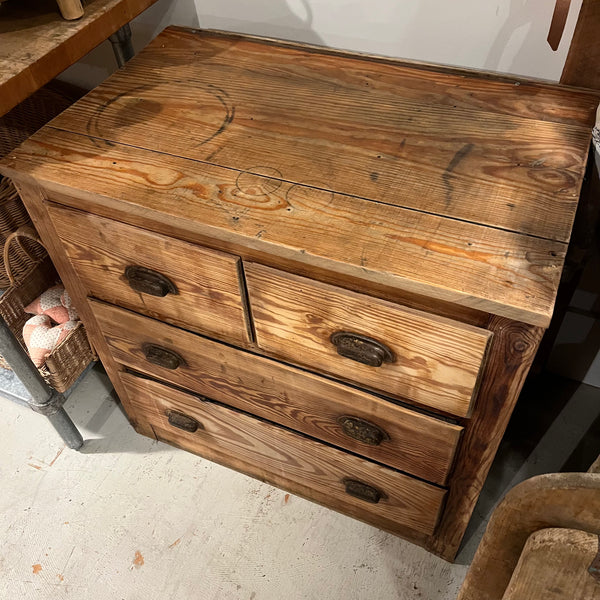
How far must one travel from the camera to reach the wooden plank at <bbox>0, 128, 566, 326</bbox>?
2.50 feet

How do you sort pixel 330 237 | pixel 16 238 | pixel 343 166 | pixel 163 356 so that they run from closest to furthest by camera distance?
pixel 330 237 → pixel 343 166 → pixel 163 356 → pixel 16 238

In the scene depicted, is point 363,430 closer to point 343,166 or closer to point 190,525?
point 343,166


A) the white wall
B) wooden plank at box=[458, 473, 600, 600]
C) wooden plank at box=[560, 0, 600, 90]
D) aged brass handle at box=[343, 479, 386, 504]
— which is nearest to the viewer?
wooden plank at box=[458, 473, 600, 600]

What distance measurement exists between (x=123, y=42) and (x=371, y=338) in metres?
0.92

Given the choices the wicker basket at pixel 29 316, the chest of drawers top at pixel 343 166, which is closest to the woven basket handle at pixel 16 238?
the wicker basket at pixel 29 316

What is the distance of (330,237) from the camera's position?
2.71 feet

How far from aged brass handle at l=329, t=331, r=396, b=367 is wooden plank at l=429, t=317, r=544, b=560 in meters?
0.15

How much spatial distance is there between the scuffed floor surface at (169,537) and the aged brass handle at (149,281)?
0.67m

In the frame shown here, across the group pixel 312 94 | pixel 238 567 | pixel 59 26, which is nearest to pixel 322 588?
pixel 238 567

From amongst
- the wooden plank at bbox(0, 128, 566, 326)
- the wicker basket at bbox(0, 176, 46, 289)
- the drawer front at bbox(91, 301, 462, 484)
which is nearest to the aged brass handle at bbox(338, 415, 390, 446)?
the drawer front at bbox(91, 301, 462, 484)

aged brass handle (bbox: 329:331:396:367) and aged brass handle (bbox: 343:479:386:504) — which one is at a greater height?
aged brass handle (bbox: 329:331:396:367)

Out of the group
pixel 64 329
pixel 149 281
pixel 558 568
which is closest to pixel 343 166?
pixel 149 281

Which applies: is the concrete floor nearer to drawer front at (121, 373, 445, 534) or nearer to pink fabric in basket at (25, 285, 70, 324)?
drawer front at (121, 373, 445, 534)

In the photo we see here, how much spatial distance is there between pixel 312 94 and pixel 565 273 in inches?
26.7
